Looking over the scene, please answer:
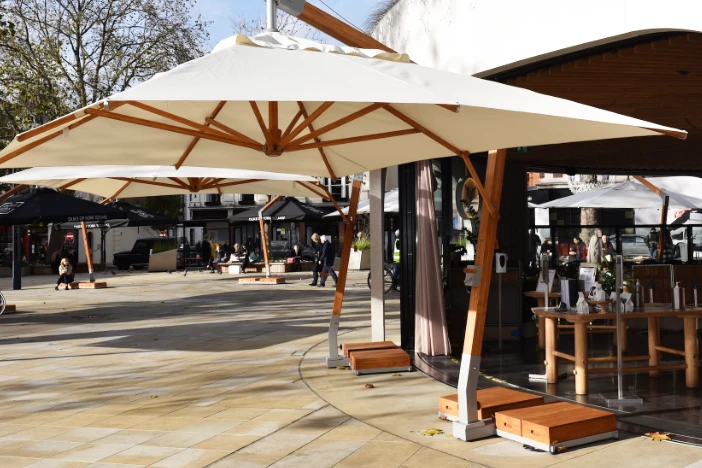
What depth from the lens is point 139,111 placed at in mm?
5375

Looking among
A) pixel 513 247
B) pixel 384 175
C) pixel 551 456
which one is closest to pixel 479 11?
pixel 384 175

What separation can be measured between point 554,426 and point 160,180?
286 inches

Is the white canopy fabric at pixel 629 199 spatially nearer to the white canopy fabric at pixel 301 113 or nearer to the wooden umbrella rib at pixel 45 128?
the white canopy fabric at pixel 301 113

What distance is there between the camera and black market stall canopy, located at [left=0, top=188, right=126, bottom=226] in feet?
47.8

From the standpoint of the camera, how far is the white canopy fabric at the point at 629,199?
630 inches

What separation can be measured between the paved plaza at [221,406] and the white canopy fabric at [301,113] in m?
2.01

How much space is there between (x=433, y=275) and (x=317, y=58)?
4.71 metres

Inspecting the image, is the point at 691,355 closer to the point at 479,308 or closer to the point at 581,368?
the point at 581,368

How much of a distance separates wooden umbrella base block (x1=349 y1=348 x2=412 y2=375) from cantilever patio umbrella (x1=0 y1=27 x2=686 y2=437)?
6.45 ft

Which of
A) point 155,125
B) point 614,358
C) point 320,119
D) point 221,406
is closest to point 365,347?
point 221,406

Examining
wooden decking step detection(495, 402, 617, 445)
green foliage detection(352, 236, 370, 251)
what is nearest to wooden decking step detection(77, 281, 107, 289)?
green foliage detection(352, 236, 370, 251)

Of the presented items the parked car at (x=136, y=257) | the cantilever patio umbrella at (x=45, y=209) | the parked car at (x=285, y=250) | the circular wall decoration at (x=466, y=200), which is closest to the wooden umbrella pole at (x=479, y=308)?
the circular wall decoration at (x=466, y=200)

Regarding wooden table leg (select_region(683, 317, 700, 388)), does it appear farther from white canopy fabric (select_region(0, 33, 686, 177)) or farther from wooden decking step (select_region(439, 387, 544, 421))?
white canopy fabric (select_region(0, 33, 686, 177))

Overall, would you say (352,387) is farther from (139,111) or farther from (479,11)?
(479,11)
